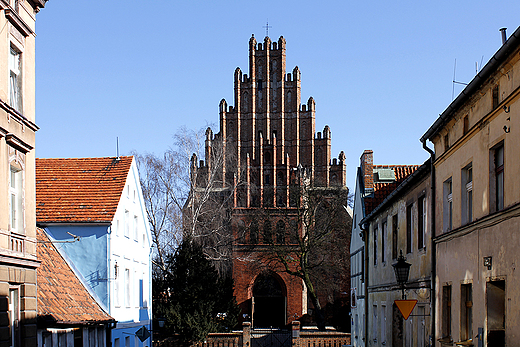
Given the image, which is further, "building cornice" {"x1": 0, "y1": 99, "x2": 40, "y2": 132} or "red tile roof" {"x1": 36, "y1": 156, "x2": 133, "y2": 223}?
"red tile roof" {"x1": 36, "y1": 156, "x2": 133, "y2": 223}

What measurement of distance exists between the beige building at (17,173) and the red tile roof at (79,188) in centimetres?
742

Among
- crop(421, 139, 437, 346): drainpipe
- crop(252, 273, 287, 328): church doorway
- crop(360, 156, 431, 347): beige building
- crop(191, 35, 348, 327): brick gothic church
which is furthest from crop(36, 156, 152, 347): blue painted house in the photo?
crop(252, 273, 287, 328): church doorway

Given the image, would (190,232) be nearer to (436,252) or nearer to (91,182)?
(91,182)

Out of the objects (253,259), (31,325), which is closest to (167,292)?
(253,259)

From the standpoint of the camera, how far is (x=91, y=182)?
71.6ft

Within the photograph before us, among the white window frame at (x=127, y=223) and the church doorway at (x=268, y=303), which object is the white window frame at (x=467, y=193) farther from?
the church doorway at (x=268, y=303)

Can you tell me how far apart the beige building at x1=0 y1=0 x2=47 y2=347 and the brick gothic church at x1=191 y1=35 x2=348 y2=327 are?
3790 cm

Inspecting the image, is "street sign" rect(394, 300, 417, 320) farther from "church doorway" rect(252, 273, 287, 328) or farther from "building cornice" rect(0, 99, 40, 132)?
"church doorway" rect(252, 273, 287, 328)

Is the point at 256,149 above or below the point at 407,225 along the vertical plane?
above

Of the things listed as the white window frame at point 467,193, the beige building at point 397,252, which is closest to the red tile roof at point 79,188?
the beige building at point 397,252

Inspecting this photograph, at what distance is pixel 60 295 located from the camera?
54.6 ft

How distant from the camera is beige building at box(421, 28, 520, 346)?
30.8 feet

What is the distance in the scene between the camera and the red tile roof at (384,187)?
25297mm

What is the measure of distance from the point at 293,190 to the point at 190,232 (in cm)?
1174
